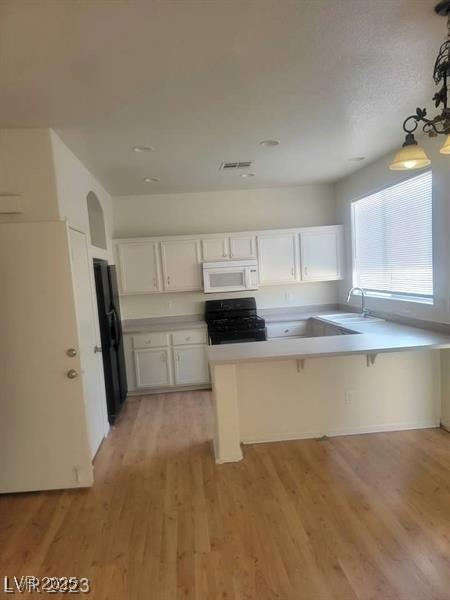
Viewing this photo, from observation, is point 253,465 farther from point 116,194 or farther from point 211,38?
point 116,194

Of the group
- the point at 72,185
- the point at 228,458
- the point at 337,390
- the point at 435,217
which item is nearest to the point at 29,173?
the point at 72,185

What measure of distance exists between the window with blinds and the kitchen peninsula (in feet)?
1.95

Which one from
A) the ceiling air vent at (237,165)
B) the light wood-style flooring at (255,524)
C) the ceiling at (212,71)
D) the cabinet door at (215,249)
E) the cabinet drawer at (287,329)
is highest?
the ceiling air vent at (237,165)

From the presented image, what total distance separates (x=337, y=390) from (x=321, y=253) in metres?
2.21

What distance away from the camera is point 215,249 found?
4633 mm

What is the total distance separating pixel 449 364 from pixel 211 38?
299 cm

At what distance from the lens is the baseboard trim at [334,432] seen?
3.08m

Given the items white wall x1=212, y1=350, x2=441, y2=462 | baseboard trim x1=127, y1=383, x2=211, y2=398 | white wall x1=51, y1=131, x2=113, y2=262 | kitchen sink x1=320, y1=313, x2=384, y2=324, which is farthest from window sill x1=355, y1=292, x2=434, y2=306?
white wall x1=51, y1=131, x2=113, y2=262

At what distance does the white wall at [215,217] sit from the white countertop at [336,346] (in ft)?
6.53

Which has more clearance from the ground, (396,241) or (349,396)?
(396,241)

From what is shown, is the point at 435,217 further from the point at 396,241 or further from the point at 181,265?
the point at 181,265

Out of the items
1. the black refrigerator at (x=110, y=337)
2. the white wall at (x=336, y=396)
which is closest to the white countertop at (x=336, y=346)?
the white wall at (x=336, y=396)

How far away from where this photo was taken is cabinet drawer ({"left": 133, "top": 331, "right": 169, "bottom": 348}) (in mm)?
4414

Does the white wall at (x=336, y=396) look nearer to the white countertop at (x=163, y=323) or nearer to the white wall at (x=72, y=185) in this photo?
the white countertop at (x=163, y=323)
